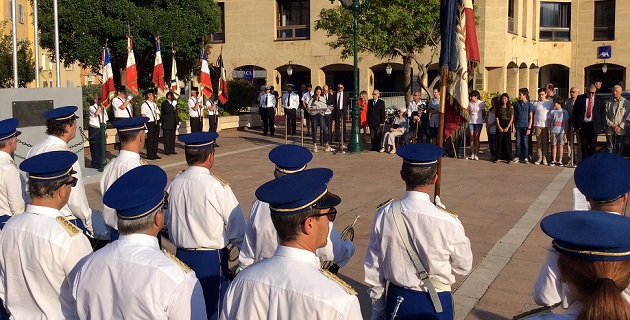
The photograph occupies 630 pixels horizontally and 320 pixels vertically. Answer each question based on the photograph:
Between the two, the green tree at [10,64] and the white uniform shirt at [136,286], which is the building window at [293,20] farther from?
the white uniform shirt at [136,286]

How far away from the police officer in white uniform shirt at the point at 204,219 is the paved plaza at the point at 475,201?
70.0 inches

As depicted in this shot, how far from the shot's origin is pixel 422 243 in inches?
174

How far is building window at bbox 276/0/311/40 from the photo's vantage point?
124 ft

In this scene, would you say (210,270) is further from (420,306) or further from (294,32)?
(294,32)

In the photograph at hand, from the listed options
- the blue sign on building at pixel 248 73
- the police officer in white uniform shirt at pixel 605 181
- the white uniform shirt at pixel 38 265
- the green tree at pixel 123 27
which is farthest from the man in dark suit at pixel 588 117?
the blue sign on building at pixel 248 73

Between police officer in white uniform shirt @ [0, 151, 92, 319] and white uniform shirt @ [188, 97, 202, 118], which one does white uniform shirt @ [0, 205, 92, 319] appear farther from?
white uniform shirt @ [188, 97, 202, 118]

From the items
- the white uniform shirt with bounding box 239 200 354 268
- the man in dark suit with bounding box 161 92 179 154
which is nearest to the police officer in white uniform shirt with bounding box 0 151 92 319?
the white uniform shirt with bounding box 239 200 354 268

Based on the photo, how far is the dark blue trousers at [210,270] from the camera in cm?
543

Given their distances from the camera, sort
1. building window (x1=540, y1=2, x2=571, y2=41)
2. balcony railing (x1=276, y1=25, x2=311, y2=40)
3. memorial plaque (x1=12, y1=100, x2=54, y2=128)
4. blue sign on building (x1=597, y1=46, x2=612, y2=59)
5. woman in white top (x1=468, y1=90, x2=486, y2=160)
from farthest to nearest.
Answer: building window (x1=540, y1=2, x2=571, y2=41) < balcony railing (x1=276, y1=25, x2=311, y2=40) < blue sign on building (x1=597, y1=46, x2=612, y2=59) < woman in white top (x1=468, y1=90, x2=486, y2=160) < memorial plaque (x1=12, y1=100, x2=54, y2=128)

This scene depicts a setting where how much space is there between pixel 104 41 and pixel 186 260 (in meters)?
23.8

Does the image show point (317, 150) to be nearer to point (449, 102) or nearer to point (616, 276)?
point (449, 102)

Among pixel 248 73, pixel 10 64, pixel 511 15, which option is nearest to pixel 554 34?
pixel 511 15

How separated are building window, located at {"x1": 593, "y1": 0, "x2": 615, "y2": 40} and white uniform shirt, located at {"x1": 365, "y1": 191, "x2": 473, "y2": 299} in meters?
36.8

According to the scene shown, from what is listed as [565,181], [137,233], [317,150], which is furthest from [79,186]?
[317,150]
